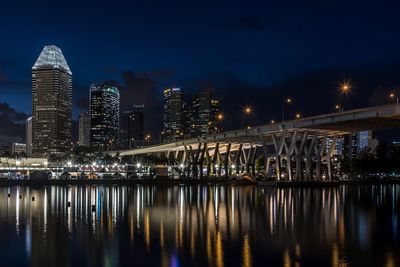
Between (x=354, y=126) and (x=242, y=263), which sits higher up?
(x=354, y=126)

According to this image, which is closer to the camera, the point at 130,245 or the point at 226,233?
the point at 130,245

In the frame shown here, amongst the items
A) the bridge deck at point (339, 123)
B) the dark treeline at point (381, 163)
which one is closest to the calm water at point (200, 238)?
the bridge deck at point (339, 123)

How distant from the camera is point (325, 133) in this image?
374 feet

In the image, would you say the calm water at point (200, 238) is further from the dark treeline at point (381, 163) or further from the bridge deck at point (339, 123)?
the dark treeline at point (381, 163)

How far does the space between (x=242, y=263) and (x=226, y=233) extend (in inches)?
360

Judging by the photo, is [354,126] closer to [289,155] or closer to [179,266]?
[289,155]

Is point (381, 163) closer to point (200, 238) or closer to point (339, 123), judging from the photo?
point (339, 123)

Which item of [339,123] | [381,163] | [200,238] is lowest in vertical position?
[200,238]

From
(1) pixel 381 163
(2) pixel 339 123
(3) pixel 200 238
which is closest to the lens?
(3) pixel 200 238

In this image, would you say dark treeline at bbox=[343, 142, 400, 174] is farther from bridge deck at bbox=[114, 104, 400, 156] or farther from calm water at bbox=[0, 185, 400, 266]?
calm water at bbox=[0, 185, 400, 266]

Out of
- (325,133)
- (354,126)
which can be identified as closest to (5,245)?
(354,126)

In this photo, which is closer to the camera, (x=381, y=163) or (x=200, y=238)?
(x=200, y=238)

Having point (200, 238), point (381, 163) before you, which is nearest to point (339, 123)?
point (200, 238)

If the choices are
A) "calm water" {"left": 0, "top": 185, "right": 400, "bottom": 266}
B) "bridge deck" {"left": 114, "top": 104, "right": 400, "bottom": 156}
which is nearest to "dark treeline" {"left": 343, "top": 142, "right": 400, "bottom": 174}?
"bridge deck" {"left": 114, "top": 104, "right": 400, "bottom": 156}
